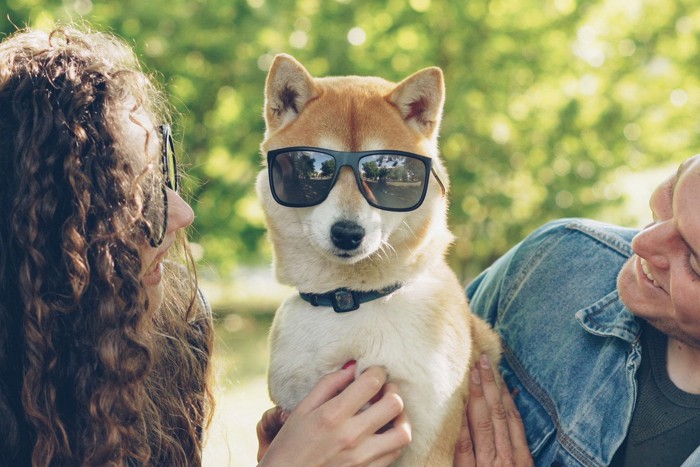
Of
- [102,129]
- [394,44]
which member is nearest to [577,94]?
[394,44]

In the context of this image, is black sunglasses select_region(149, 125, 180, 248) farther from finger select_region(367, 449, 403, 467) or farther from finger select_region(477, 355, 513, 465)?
finger select_region(477, 355, 513, 465)

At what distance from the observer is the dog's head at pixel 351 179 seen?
2.31 m

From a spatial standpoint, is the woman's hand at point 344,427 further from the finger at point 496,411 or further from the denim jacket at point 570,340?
the denim jacket at point 570,340

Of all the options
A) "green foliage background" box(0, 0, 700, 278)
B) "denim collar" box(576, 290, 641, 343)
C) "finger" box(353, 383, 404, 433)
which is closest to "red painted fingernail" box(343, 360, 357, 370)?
"finger" box(353, 383, 404, 433)

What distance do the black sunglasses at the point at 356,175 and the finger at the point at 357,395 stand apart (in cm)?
56

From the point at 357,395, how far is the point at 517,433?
562 mm

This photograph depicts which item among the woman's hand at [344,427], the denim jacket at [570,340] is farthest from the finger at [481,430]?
the woman's hand at [344,427]

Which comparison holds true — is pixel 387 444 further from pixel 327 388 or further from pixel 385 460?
pixel 327 388

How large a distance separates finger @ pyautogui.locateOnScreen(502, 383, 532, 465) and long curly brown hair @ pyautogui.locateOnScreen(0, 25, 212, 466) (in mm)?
1106

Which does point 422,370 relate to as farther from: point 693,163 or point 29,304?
point 29,304

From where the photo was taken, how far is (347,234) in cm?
230

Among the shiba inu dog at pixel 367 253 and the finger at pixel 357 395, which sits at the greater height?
the shiba inu dog at pixel 367 253

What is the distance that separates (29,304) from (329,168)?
0.98 meters

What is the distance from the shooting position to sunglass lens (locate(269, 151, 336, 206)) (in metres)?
2.29
